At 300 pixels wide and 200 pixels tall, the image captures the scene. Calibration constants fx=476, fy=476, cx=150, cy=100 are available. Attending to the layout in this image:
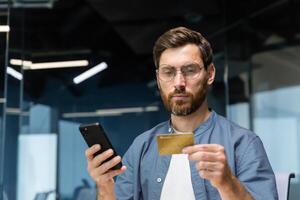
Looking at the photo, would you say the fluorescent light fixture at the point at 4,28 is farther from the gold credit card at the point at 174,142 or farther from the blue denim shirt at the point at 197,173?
the gold credit card at the point at 174,142

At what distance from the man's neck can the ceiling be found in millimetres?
2935

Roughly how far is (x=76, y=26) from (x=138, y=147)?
3.11m

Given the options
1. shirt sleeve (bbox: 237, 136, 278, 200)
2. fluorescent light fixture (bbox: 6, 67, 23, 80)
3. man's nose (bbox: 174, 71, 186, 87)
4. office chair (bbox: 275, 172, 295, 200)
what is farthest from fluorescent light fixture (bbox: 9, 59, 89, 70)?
shirt sleeve (bbox: 237, 136, 278, 200)


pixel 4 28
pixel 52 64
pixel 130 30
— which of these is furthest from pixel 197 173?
pixel 130 30

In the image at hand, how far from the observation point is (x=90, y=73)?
13.3ft

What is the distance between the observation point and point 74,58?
4.05 m

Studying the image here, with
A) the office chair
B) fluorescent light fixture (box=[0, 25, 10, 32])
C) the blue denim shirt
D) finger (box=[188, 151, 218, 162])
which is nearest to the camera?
finger (box=[188, 151, 218, 162])

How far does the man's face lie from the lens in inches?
41.3

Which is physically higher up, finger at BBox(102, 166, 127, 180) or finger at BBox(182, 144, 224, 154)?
finger at BBox(182, 144, 224, 154)

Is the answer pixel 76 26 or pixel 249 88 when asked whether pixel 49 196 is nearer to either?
pixel 76 26

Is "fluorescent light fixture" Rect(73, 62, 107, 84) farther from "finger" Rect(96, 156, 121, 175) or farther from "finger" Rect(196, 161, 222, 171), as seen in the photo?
"finger" Rect(196, 161, 222, 171)

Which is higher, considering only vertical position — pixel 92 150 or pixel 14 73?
pixel 14 73

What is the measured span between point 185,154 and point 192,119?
14cm

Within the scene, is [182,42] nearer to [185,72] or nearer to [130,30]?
[185,72]
